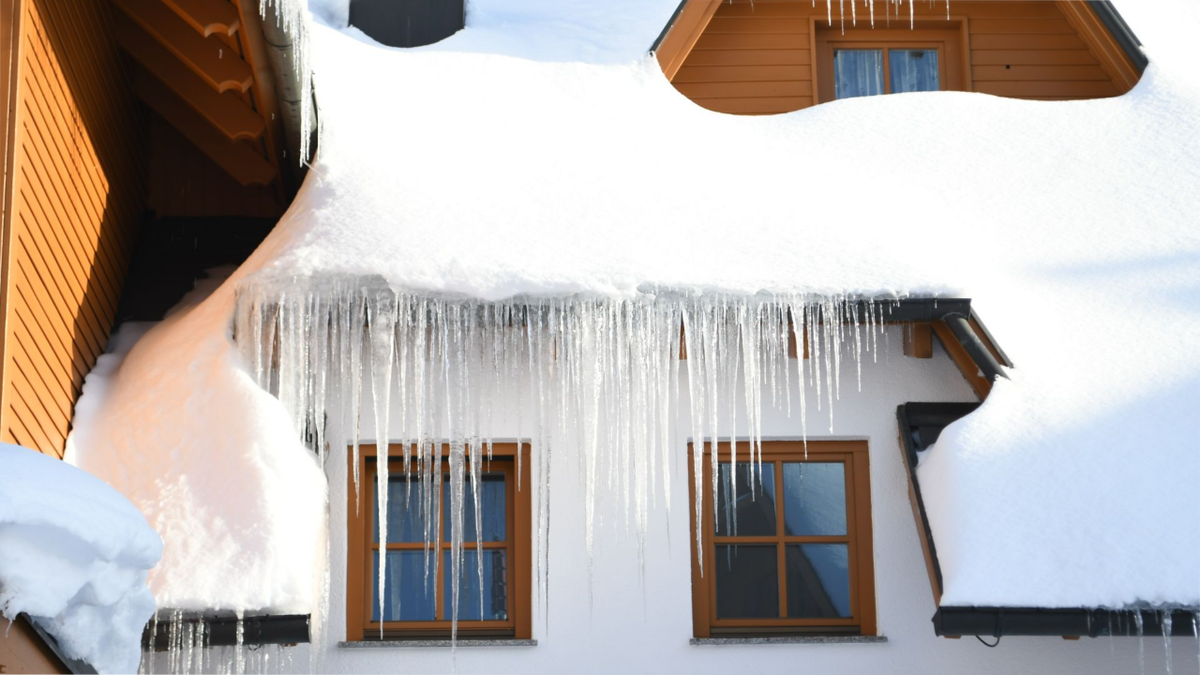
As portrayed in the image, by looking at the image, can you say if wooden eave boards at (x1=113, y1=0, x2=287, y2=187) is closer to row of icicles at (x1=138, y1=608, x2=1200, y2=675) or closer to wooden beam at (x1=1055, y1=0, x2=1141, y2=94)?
row of icicles at (x1=138, y1=608, x2=1200, y2=675)

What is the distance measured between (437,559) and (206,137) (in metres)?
2.67

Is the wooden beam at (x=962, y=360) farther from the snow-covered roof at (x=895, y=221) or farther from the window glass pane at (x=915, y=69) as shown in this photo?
the window glass pane at (x=915, y=69)

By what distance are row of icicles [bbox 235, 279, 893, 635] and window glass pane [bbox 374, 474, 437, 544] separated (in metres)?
0.04

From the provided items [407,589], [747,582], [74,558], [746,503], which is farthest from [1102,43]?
[74,558]

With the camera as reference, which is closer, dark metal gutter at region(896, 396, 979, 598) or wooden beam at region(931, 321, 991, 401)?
wooden beam at region(931, 321, 991, 401)

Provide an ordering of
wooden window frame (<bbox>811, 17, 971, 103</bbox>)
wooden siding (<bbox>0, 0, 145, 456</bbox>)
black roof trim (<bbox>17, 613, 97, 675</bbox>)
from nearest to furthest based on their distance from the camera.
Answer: black roof trim (<bbox>17, 613, 97, 675</bbox>), wooden siding (<bbox>0, 0, 145, 456</bbox>), wooden window frame (<bbox>811, 17, 971, 103</bbox>)

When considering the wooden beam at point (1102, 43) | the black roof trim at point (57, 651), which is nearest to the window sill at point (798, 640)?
the black roof trim at point (57, 651)

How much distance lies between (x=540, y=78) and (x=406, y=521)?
2757 mm

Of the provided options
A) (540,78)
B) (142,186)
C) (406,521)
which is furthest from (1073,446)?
(142,186)

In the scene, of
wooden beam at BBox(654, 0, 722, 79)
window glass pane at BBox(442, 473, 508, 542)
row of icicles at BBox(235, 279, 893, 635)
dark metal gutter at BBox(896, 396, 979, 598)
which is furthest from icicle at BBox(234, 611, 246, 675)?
wooden beam at BBox(654, 0, 722, 79)

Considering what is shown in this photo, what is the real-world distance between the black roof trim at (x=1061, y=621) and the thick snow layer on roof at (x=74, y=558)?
3471 mm

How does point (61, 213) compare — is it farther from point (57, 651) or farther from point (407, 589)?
point (57, 651)

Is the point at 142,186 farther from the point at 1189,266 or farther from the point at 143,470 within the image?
the point at 1189,266

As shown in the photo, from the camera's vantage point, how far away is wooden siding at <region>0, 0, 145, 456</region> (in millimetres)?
5523
